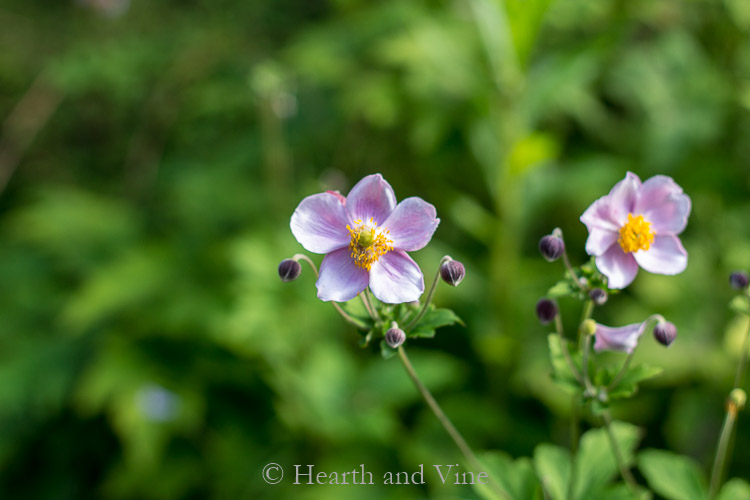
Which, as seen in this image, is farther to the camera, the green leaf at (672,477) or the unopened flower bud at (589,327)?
the green leaf at (672,477)

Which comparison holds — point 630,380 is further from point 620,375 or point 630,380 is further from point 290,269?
point 290,269

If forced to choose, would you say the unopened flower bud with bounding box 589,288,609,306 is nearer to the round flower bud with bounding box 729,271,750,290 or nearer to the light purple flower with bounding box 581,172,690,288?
the light purple flower with bounding box 581,172,690,288

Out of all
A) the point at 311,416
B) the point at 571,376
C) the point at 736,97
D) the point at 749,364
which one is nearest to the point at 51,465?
the point at 311,416

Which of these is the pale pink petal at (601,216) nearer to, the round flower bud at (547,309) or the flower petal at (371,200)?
the round flower bud at (547,309)

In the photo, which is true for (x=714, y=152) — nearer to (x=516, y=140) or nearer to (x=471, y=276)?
(x=516, y=140)

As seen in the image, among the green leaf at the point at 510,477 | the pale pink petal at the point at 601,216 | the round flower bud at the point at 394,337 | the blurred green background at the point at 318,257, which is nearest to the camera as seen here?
the round flower bud at the point at 394,337

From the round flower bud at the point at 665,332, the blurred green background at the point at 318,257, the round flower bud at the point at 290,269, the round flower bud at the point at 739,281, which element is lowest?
the round flower bud at the point at 665,332

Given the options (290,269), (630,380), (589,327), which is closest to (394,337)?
(290,269)

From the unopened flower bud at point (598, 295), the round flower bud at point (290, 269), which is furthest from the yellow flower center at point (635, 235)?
the round flower bud at point (290, 269)

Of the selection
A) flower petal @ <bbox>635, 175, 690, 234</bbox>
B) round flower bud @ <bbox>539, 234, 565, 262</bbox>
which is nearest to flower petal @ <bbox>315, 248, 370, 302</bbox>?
round flower bud @ <bbox>539, 234, 565, 262</bbox>
